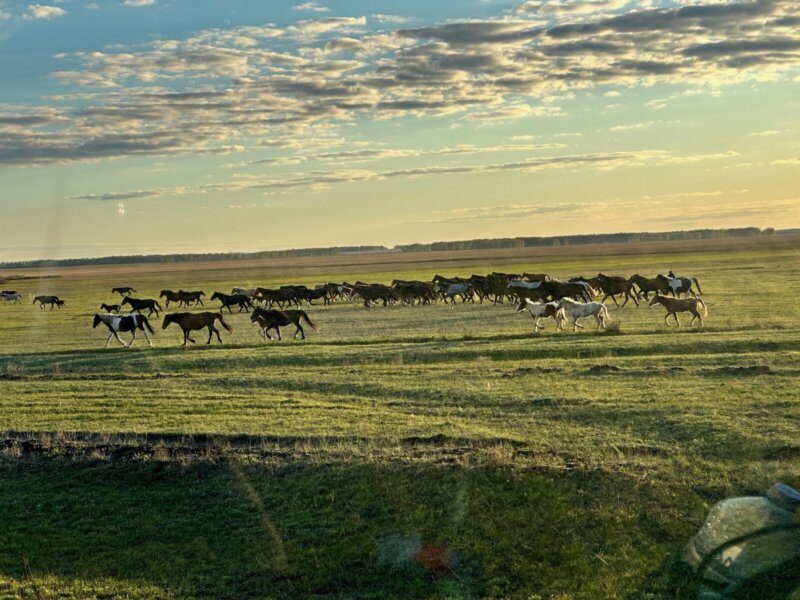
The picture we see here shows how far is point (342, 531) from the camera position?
37.8 ft

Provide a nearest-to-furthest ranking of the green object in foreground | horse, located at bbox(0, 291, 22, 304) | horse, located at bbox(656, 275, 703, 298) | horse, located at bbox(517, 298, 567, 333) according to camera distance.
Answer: the green object in foreground
horse, located at bbox(517, 298, 567, 333)
horse, located at bbox(656, 275, 703, 298)
horse, located at bbox(0, 291, 22, 304)

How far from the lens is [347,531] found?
11516 millimetres

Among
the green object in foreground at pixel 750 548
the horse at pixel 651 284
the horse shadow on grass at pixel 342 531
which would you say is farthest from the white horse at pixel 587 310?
the green object in foreground at pixel 750 548

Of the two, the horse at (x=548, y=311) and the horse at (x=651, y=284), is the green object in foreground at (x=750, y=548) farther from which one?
the horse at (x=651, y=284)

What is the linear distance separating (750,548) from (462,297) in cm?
4677

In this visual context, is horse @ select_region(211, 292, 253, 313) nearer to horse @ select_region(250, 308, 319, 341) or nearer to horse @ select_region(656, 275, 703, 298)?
horse @ select_region(250, 308, 319, 341)

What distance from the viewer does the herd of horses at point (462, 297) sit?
34.3 m

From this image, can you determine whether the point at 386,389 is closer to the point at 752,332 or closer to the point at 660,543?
the point at 660,543

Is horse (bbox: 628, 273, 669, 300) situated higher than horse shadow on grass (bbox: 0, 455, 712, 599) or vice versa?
horse (bbox: 628, 273, 669, 300)

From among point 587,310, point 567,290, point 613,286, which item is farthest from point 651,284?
point 587,310

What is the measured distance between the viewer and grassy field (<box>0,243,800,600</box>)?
10445mm

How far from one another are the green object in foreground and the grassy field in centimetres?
33

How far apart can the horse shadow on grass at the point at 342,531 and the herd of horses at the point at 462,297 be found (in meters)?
20.5

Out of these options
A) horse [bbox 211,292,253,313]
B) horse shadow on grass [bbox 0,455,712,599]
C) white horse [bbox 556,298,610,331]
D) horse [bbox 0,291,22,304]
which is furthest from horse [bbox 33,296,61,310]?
horse shadow on grass [bbox 0,455,712,599]
